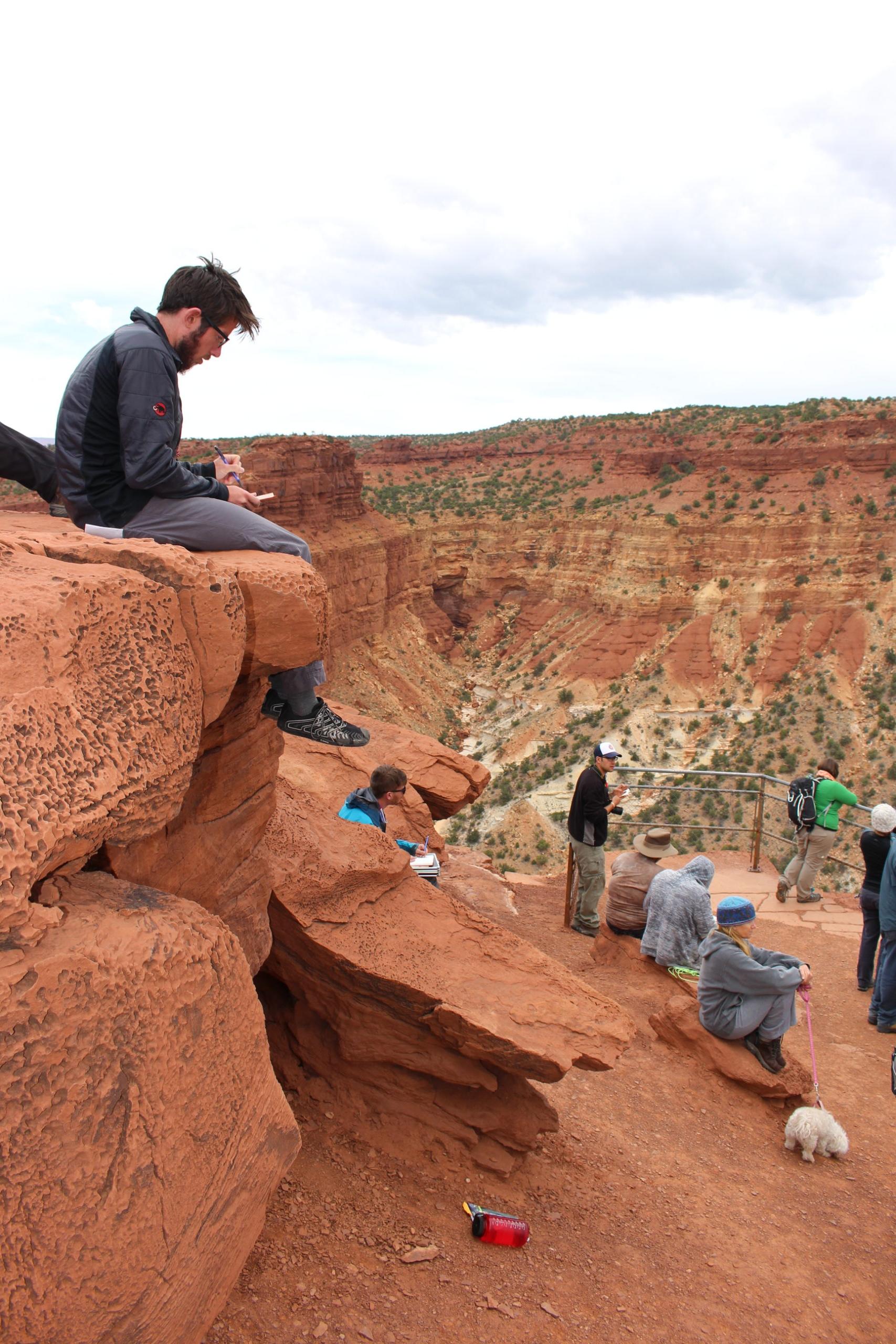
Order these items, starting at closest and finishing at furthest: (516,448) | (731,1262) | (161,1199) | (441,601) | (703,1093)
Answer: (161,1199) → (731,1262) → (703,1093) → (441,601) → (516,448)

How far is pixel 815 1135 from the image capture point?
5.47 meters

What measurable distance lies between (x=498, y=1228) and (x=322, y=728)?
2.56 meters

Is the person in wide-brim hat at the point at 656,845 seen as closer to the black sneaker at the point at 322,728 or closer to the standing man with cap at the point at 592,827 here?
the standing man with cap at the point at 592,827

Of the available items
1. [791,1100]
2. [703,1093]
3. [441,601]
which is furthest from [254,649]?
[441,601]

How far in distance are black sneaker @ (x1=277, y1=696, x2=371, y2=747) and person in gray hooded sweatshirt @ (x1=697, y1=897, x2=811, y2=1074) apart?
3.41 meters

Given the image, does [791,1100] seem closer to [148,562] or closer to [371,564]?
[148,562]

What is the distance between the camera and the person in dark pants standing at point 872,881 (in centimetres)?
728

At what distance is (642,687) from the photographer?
30.8 m

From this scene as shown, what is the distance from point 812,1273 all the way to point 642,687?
27.0m

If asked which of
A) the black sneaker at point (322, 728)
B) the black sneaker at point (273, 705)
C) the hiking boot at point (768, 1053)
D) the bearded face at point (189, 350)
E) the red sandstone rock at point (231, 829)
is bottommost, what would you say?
the hiking boot at point (768, 1053)

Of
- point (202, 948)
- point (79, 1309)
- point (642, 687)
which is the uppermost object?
point (202, 948)

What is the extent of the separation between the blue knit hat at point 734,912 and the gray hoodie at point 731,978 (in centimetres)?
16

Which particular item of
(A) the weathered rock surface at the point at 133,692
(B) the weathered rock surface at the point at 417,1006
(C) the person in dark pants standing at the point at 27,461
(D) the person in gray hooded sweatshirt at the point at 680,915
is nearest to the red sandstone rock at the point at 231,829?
(A) the weathered rock surface at the point at 133,692

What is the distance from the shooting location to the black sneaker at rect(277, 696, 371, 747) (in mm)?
3668
